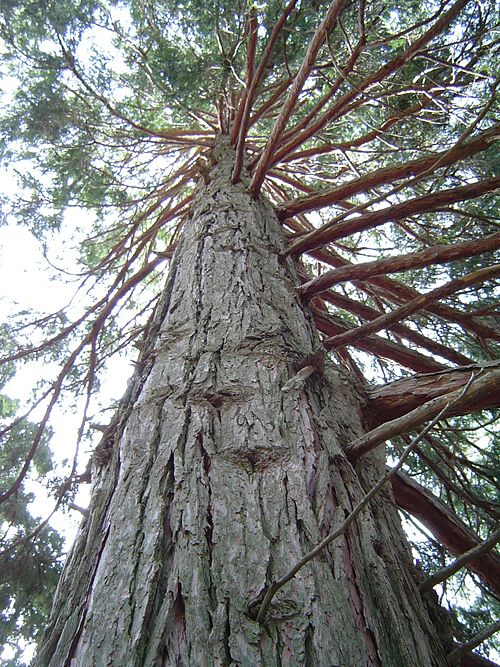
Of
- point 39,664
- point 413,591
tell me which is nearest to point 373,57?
point 413,591

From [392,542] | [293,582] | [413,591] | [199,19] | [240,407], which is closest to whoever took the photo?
[293,582]

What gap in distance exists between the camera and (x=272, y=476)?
122cm

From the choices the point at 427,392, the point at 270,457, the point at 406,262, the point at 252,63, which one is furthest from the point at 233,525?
the point at 252,63

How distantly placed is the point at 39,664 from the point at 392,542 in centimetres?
88

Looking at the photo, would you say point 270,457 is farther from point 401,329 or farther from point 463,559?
point 401,329

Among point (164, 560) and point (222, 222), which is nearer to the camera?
point (164, 560)

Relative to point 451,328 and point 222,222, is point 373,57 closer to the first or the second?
point 451,328

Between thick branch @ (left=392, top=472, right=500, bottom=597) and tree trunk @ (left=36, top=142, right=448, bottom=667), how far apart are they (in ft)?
1.02

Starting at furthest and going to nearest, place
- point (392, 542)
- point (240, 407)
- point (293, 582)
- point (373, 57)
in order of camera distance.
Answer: point (373, 57) → point (240, 407) → point (392, 542) → point (293, 582)

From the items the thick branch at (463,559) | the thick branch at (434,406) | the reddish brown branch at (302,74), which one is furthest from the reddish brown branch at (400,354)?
the thick branch at (463,559)

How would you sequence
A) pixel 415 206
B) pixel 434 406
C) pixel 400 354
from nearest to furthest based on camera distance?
pixel 434 406, pixel 415 206, pixel 400 354

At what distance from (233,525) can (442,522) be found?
→ 1.08 m

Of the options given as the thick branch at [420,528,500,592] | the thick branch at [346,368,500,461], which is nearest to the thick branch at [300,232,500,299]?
the thick branch at [346,368,500,461]

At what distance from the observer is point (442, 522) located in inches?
71.4
